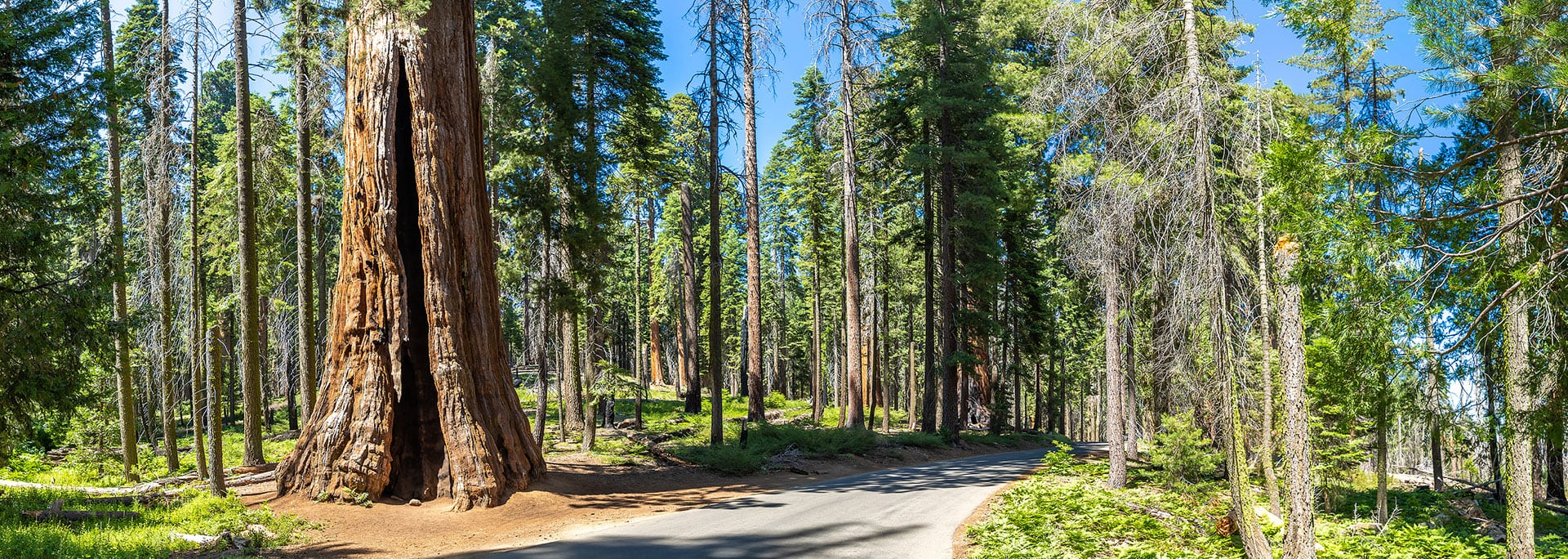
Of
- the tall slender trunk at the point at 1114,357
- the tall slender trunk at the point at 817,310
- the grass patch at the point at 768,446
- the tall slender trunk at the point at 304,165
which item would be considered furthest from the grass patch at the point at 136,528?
the tall slender trunk at the point at 817,310

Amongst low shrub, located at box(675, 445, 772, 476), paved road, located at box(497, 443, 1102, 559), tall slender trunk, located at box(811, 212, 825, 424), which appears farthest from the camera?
tall slender trunk, located at box(811, 212, 825, 424)

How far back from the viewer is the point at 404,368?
12.1 m

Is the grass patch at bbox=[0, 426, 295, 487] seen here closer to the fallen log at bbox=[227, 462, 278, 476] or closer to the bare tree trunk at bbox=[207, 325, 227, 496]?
the fallen log at bbox=[227, 462, 278, 476]

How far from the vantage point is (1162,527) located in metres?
10.6

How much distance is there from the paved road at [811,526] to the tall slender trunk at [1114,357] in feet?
7.09

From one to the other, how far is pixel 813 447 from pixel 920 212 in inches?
745

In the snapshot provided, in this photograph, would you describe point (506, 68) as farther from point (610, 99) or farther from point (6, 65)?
point (6, 65)

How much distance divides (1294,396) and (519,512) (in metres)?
10.00

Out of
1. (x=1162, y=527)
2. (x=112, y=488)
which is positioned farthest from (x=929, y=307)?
(x=112, y=488)

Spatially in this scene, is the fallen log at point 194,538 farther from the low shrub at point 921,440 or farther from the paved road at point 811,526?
the low shrub at point 921,440

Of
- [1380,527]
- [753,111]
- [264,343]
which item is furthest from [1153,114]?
[264,343]

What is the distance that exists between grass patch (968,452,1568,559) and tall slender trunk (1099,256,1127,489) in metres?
0.47

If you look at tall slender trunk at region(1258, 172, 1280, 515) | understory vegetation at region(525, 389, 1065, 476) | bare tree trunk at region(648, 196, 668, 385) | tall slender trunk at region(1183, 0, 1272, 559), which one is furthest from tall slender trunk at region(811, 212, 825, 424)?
tall slender trunk at region(1258, 172, 1280, 515)

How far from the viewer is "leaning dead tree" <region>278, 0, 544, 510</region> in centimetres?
1143
